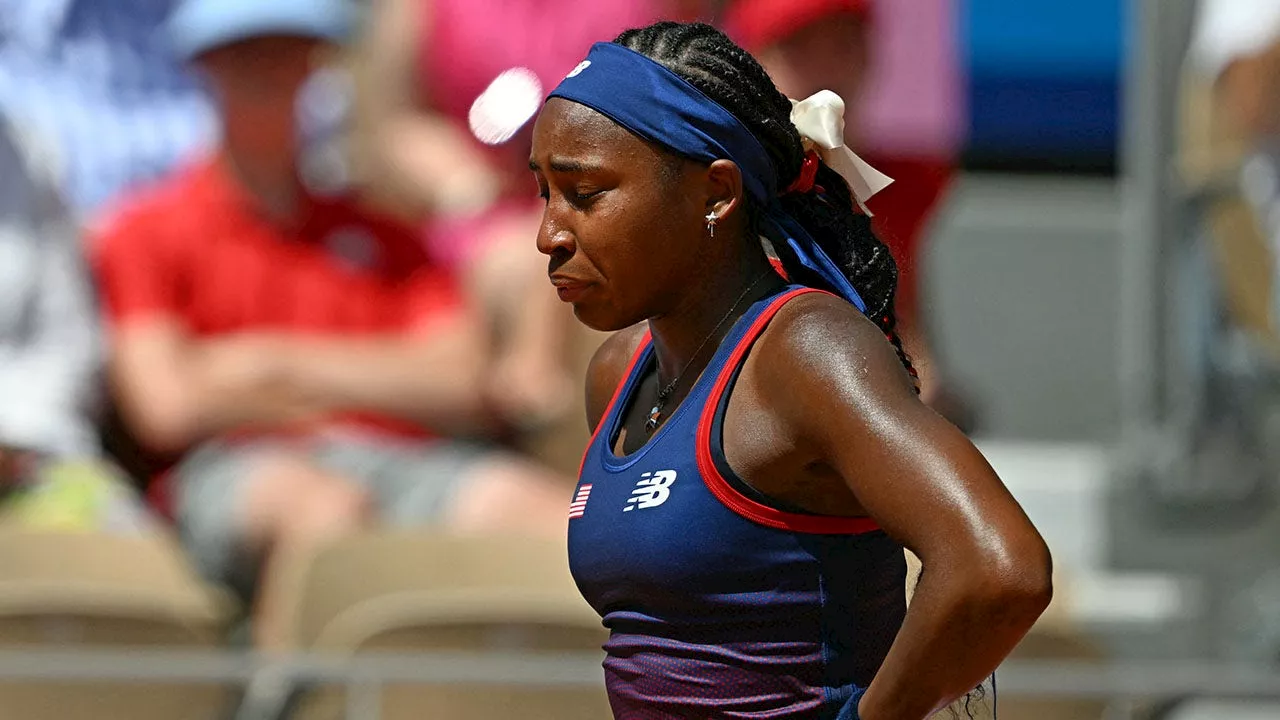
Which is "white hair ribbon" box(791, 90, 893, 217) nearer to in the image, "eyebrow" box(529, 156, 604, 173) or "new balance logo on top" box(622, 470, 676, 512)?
"eyebrow" box(529, 156, 604, 173)

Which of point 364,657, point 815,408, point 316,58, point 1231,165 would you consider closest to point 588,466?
point 815,408

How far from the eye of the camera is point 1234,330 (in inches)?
216

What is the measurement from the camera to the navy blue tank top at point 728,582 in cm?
192

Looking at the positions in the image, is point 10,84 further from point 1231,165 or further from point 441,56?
point 1231,165

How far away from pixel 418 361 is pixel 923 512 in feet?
10.7

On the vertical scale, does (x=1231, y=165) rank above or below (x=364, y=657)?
above

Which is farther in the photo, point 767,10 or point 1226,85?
point 1226,85

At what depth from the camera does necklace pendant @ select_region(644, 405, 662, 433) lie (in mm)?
2113

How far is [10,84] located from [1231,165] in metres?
3.63

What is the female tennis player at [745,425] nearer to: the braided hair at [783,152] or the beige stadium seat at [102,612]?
the braided hair at [783,152]

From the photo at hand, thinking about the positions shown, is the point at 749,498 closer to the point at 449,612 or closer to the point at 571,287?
the point at 571,287

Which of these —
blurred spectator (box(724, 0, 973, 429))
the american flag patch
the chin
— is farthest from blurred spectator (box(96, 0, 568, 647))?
the chin

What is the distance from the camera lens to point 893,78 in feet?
18.5

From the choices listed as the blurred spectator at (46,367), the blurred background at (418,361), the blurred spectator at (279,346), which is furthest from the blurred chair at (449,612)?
the blurred spectator at (46,367)
